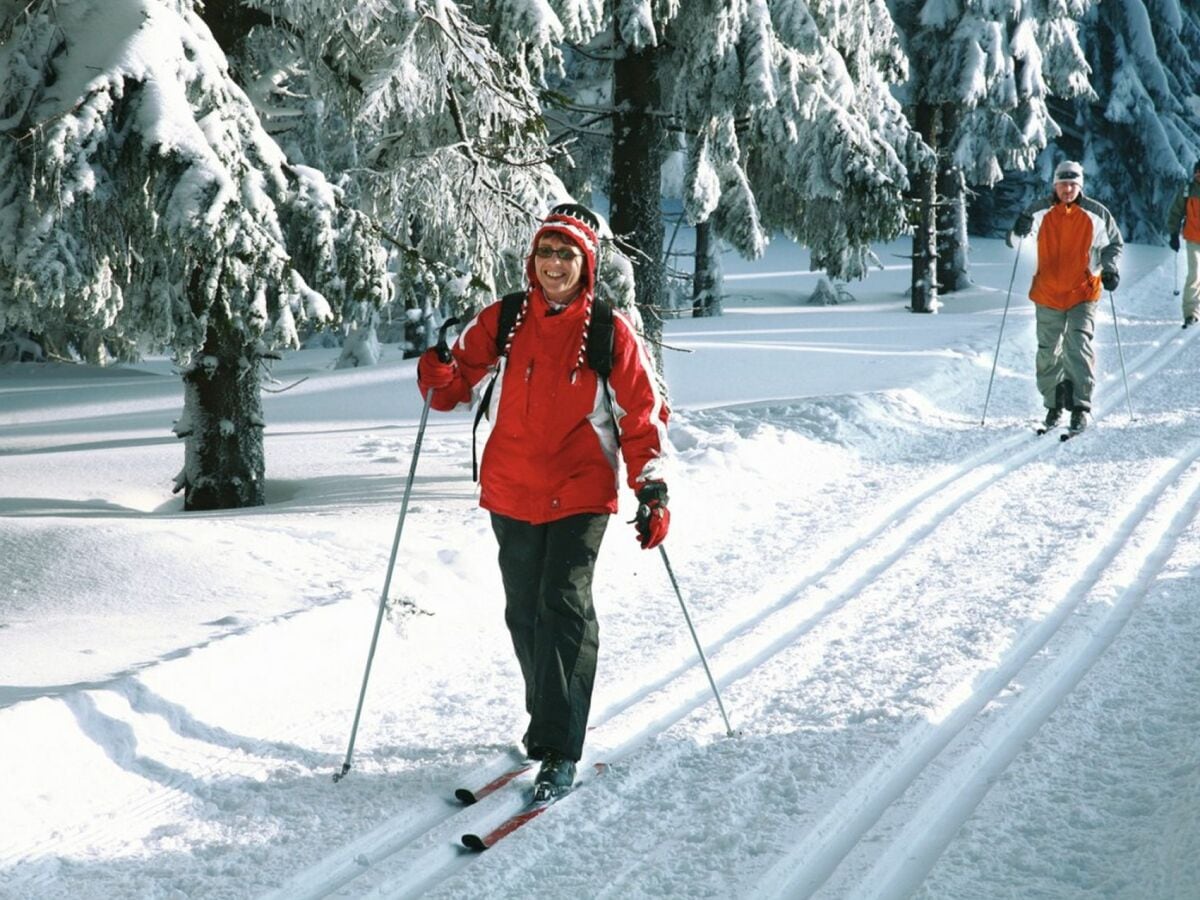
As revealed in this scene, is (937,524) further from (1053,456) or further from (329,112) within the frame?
(329,112)

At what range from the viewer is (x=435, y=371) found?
14.7ft

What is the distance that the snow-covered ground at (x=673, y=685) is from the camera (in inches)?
151

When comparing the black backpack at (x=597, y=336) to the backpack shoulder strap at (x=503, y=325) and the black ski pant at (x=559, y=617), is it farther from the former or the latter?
the black ski pant at (x=559, y=617)

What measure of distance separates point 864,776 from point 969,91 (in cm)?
1753

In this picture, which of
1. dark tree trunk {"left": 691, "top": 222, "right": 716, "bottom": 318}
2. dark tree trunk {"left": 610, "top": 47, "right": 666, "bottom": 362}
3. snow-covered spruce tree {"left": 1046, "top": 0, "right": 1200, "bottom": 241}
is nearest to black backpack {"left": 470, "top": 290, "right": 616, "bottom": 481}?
dark tree trunk {"left": 610, "top": 47, "right": 666, "bottom": 362}

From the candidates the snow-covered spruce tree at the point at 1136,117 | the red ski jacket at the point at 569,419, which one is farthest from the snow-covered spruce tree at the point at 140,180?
the snow-covered spruce tree at the point at 1136,117

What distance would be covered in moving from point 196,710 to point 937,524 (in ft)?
15.3

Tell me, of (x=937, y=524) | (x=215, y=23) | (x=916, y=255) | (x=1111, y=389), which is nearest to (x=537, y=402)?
(x=937, y=524)

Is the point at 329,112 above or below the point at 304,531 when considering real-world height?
above

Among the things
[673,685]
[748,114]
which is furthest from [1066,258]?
[673,685]

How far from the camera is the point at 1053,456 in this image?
9422 millimetres

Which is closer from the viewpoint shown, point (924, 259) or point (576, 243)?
point (576, 243)

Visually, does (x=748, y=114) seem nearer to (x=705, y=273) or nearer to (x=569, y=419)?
(x=569, y=419)

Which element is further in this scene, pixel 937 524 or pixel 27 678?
pixel 937 524
